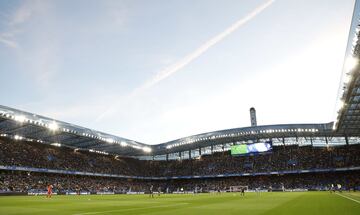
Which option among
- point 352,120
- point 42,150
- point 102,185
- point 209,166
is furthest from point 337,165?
point 42,150

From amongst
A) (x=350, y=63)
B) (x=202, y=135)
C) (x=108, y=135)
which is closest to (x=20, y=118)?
(x=108, y=135)

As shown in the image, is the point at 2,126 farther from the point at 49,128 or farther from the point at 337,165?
the point at 337,165

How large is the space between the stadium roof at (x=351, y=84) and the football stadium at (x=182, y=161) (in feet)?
2.88

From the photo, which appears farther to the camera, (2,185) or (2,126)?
(2,126)

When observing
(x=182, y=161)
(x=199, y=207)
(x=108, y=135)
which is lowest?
(x=199, y=207)

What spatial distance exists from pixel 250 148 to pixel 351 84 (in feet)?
170

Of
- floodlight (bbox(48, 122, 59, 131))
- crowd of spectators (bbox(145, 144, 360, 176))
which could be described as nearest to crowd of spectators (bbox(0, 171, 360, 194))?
crowd of spectators (bbox(145, 144, 360, 176))

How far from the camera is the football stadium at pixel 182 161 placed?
2261 inches

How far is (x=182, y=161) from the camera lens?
95.6 metres

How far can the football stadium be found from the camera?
57.4 m

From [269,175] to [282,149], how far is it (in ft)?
28.5

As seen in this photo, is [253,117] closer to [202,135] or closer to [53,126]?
[202,135]

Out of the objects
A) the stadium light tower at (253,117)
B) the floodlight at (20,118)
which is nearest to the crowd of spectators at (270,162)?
the stadium light tower at (253,117)

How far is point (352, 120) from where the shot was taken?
146 feet
